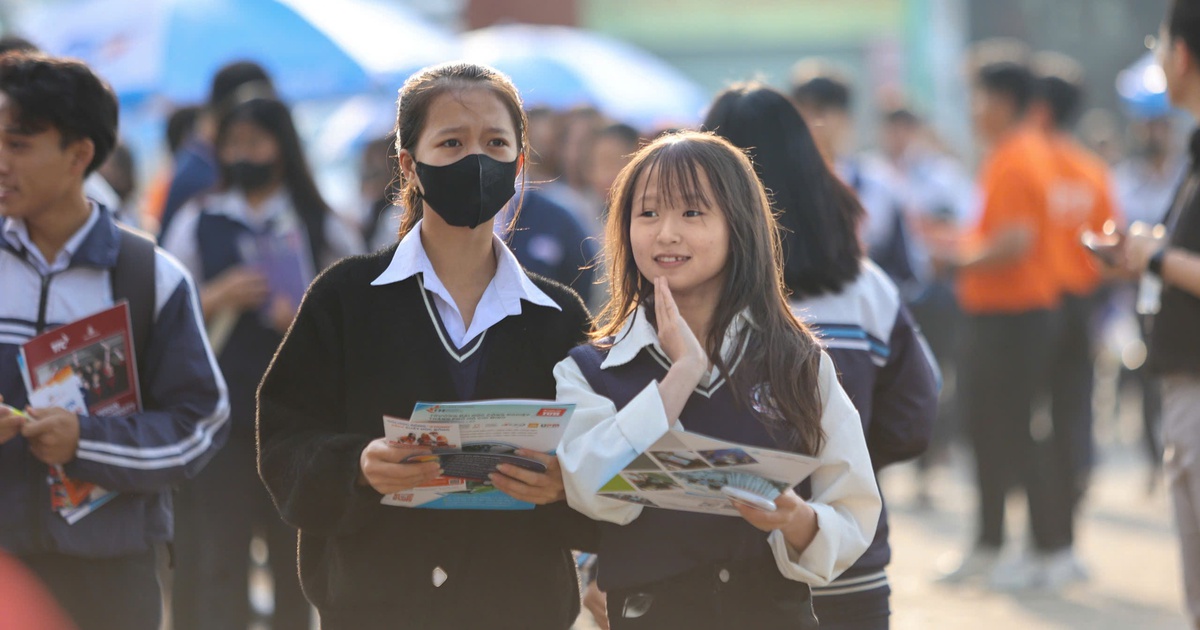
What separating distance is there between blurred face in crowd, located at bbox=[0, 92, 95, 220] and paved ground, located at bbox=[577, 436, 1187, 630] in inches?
161

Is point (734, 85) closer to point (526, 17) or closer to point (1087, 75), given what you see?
point (526, 17)

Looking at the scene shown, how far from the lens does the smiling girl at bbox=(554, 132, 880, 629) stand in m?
3.12

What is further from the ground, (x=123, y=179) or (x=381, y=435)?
(x=381, y=435)

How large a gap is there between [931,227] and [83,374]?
9066mm

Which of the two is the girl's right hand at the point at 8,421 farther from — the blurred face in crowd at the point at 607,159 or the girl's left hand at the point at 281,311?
the blurred face in crowd at the point at 607,159

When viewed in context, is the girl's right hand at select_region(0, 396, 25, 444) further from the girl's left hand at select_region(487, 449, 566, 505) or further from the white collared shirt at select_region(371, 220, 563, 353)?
the girl's left hand at select_region(487, 449, 566, 505)

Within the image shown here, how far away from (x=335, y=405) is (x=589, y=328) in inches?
23.8

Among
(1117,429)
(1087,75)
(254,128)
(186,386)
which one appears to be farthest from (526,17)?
(186,386)

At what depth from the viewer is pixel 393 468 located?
9.96 ft

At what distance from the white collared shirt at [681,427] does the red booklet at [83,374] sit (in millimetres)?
1257

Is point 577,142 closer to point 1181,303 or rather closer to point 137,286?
point 1181,303

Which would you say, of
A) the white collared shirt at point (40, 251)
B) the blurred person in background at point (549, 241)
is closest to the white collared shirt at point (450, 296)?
the white collared shirt at point (40, 251)

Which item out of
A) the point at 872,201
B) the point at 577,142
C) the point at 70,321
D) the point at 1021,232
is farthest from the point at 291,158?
the point at 1021,232

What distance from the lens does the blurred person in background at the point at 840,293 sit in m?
3.98
